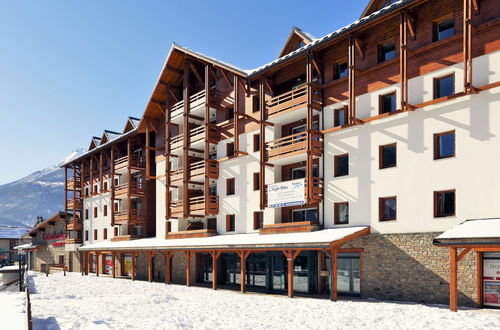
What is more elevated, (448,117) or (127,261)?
(448,117)

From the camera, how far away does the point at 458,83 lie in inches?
768

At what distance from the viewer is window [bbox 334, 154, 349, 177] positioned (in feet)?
78.5

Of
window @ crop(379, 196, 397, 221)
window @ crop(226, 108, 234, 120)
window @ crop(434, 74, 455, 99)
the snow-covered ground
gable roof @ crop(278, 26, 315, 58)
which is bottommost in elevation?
the snow-covered ground

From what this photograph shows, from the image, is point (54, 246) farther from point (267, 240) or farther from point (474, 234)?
point (474, 234)

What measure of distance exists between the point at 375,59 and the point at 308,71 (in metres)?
3.77

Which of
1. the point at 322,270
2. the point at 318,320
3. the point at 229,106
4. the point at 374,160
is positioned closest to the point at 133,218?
the point at 229,106

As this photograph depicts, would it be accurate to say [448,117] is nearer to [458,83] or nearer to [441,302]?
[458,83]

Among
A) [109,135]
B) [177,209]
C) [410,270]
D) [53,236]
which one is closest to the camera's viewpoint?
[410,270]

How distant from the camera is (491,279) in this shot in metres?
17.6

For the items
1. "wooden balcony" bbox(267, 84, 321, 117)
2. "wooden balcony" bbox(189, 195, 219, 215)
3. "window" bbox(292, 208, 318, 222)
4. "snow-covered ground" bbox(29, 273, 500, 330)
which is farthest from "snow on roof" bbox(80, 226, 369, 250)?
"wooden balcony" bbox(267, 84, 321, 117)

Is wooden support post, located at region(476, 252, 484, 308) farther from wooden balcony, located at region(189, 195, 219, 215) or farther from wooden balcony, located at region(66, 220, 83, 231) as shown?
wooden balcony, located at region(66, 220, 83, 231)

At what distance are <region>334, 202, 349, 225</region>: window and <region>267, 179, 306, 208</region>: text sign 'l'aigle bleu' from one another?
1850 millimetres

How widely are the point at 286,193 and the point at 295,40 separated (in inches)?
392

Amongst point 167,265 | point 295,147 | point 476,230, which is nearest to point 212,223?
point 167,265
